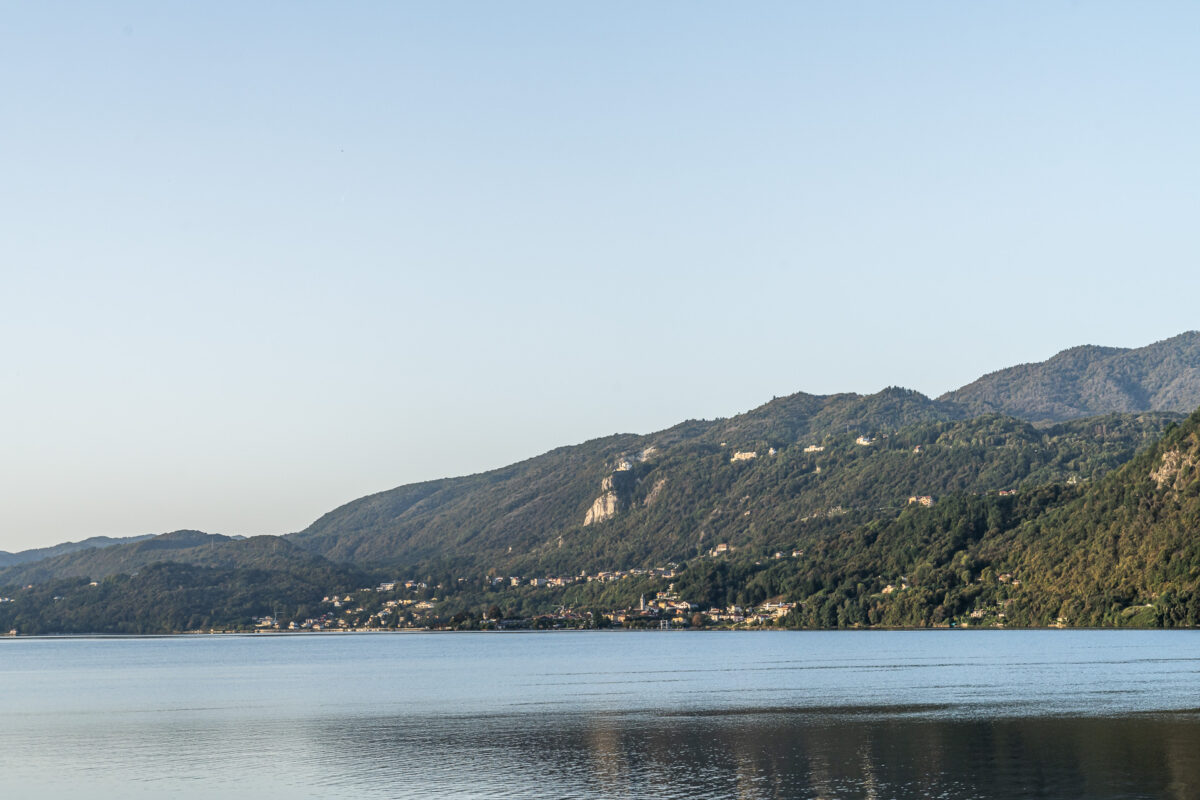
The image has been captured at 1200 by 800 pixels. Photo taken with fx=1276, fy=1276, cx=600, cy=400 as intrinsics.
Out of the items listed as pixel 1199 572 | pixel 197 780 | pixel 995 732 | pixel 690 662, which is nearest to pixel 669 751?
pixel 995 732

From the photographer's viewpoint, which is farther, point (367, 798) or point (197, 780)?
point (197, 780)

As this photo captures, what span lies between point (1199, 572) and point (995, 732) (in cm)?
13131

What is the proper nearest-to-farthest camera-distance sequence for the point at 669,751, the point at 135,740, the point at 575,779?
1. the point at 575,779
2. the point at 669,751
3. the point at 135,740

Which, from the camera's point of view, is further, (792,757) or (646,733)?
(646,733)

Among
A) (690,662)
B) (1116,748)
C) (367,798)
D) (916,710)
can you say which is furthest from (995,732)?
(690,662)

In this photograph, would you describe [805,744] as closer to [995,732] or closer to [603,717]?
[995,732]

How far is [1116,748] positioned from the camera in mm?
63875

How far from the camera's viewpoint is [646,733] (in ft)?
257

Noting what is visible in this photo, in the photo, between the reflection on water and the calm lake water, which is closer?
the reflection on water

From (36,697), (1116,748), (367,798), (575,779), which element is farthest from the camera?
(36,697)

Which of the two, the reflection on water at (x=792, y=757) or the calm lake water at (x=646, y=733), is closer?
the reflection on water at (x=792, y=757)

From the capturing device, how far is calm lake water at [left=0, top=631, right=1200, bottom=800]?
189 ft

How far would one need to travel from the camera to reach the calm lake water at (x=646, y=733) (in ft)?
189

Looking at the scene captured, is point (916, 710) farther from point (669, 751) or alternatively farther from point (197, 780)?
point (197, 780)
